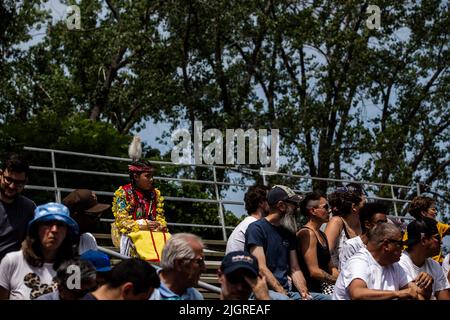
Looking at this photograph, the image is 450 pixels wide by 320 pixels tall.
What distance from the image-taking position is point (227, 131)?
25.0m

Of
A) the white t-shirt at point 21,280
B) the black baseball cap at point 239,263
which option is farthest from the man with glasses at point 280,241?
the white t-shirt at point 21,280

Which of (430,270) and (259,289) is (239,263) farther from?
(430,270)

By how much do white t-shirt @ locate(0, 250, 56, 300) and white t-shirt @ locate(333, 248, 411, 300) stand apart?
2274 mm

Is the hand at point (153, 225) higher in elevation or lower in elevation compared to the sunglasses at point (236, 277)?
higher

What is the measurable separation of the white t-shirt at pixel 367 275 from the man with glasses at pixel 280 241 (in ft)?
2.88

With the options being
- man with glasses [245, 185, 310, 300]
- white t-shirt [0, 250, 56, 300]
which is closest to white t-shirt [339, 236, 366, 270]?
man with glasses [245, 185, 310, 300]

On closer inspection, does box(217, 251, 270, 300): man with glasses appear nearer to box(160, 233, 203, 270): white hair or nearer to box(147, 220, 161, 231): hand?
box(160, 233, 203, 270): white hair

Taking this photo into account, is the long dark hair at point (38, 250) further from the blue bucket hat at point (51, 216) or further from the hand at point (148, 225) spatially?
the hand at point (148, 225)

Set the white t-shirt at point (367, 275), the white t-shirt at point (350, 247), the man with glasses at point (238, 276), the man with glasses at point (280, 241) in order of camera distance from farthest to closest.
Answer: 1. the white t-shirt at point (350, 247)
2. the man with glasses at point (280, 241)
3. the white t-shirt at point (367, 275)
4. the man with glasses at point (238, 276)

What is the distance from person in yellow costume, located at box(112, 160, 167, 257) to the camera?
972 cm

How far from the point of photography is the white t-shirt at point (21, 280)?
6.86 m

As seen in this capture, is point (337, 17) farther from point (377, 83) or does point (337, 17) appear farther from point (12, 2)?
point (12, 2)
